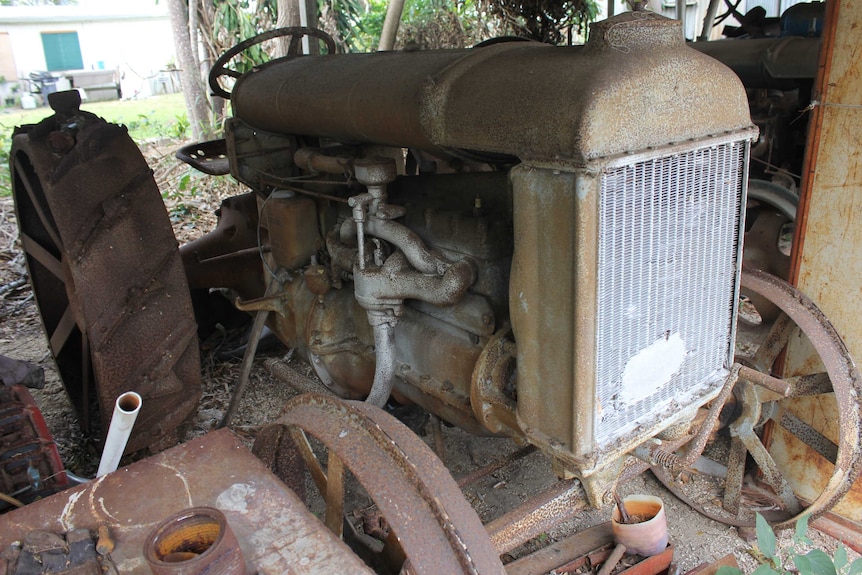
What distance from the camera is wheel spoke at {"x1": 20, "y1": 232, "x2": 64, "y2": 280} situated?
8.83ft

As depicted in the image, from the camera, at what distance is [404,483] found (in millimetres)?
1492

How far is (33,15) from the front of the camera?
74.0 feet

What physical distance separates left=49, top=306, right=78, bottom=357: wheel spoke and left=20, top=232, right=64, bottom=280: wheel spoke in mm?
157

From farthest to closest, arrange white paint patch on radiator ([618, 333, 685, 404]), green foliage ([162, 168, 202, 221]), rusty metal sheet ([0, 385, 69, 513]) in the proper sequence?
green foliage ([162, 168, 202, 221]) < rusty metal sheet ([0, 385, 69, 513]) < white paint patch on radiator ([618, 333, 685, 404])

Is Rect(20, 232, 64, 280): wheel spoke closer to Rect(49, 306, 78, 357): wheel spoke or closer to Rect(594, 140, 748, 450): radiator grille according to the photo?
Rect(49, 306, 78, 357): wheel spoke

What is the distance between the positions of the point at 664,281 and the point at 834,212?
1.03 m

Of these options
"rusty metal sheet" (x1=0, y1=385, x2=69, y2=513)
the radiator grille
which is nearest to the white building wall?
"rusty metal sheet" (x1=0, y1=385, x2=69, y2=513)

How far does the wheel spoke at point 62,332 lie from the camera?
9.16ft

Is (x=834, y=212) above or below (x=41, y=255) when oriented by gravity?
above

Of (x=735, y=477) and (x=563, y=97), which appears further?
(x=735, y=477)

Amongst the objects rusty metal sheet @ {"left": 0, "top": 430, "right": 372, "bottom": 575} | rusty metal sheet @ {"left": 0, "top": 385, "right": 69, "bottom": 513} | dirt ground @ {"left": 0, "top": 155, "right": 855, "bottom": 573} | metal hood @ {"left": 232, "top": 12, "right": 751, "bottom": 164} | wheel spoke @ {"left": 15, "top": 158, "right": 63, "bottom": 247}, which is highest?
metal hood @ {"left": 232, "top": 12, "right": 751, "bottom": 164}

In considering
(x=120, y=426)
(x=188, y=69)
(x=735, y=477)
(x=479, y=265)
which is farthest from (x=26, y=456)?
(x=188, y=69)

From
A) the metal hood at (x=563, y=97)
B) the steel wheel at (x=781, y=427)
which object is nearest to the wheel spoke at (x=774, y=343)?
the steel wheel at (x=781, y=427)

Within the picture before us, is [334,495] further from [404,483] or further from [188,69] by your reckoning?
[188,69]
